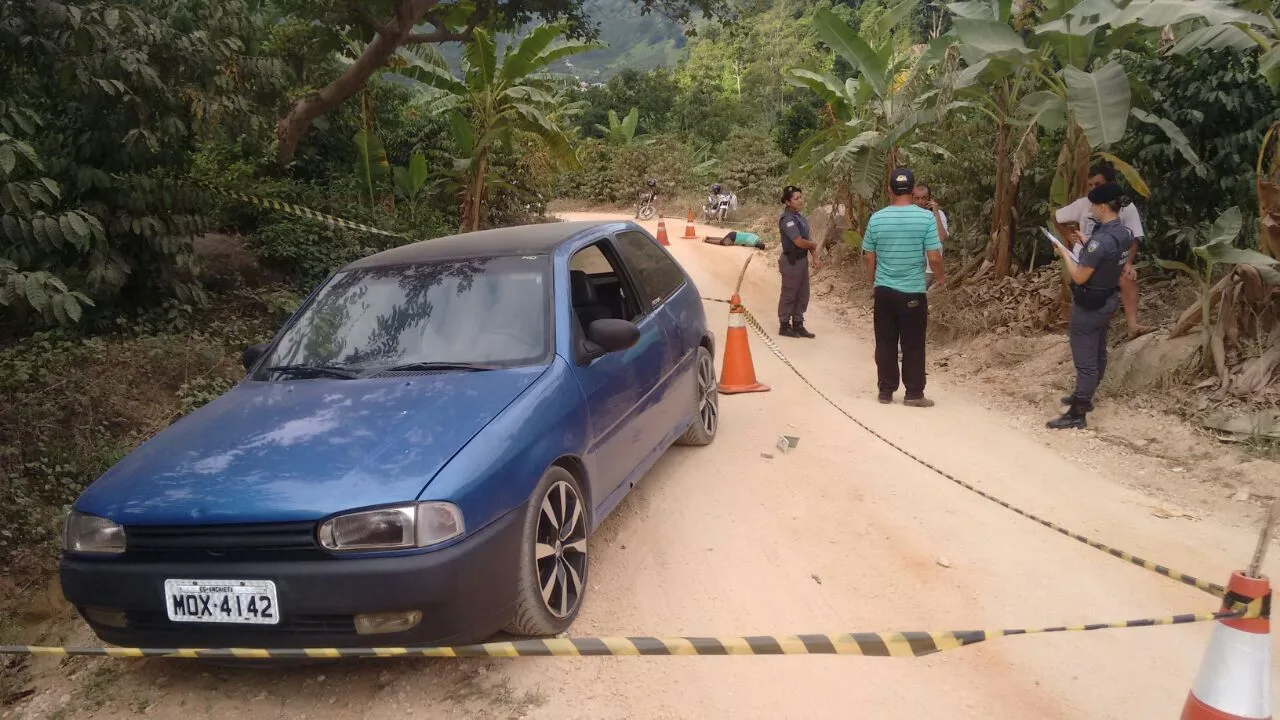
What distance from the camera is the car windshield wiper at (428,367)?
4.15m

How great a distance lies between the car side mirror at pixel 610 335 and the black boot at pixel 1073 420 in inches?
157

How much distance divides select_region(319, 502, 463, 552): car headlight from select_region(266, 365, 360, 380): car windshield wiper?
3.95ft

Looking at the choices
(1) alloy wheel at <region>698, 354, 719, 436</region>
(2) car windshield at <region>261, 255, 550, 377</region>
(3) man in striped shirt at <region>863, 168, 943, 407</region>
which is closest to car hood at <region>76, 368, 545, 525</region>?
(2) car windshield at <region>261, 255, 550, 377</region>

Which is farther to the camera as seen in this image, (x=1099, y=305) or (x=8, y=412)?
(x=1099, y=305)

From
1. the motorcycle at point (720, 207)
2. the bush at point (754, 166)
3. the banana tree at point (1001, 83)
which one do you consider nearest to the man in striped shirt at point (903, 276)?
the banana tree at point (1001, 83)

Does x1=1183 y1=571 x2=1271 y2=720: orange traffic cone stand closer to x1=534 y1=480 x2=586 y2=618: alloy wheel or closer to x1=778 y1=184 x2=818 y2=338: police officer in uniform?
x1=534 y1=480 x2=586 y2=618: alloy wheel

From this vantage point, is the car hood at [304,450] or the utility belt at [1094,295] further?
the utility belt at [1094,295]

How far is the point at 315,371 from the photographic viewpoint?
14.2ft

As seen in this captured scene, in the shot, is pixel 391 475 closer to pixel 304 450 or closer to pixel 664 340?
pixel 304 450

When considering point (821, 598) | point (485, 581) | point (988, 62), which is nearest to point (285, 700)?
point (485, 581)

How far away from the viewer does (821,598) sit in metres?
4.16

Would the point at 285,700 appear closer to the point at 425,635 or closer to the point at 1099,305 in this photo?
the point at 425,635

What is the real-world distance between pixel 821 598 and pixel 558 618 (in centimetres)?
125

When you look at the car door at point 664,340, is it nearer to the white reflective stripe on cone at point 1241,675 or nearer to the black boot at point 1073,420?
the black boot at point 1073,420
